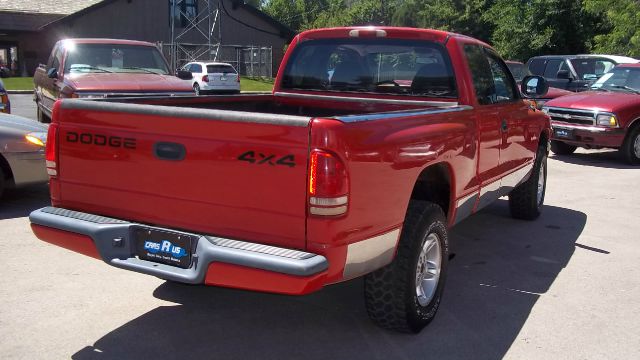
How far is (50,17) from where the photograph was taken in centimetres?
3578

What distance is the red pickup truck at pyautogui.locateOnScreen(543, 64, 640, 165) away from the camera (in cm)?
1140

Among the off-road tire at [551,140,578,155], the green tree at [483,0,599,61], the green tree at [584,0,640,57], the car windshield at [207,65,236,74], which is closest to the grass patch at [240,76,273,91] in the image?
the car windshield at [207,65,236,74]

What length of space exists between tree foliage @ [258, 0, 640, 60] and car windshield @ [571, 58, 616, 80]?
5.93 metres

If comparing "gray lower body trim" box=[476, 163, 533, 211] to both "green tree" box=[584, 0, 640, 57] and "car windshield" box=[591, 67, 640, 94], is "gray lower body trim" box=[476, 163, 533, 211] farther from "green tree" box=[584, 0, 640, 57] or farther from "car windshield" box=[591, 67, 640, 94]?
"green tree" box=[584, 0, 640, 57]

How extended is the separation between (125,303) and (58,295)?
521mm

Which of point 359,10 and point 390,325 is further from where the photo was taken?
point 359,10

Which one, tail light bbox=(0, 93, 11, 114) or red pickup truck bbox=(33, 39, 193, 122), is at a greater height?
red pickup truck bbox=(33, 39, 193, 122)

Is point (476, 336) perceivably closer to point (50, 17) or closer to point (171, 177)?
point (171, 177)

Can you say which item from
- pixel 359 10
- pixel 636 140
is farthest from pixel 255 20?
pixel 636 140

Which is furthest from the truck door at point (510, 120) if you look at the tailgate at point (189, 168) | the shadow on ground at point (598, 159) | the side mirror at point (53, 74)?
the side mirror at point (53, 74)

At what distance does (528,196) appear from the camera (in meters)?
7.03

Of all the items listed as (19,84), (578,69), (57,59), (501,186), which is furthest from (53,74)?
(19,84)

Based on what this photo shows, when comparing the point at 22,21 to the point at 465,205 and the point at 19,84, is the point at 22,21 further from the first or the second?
the point at 465,205

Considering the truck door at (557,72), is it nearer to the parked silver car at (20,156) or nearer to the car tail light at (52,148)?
the parked silver car at (20,156)
